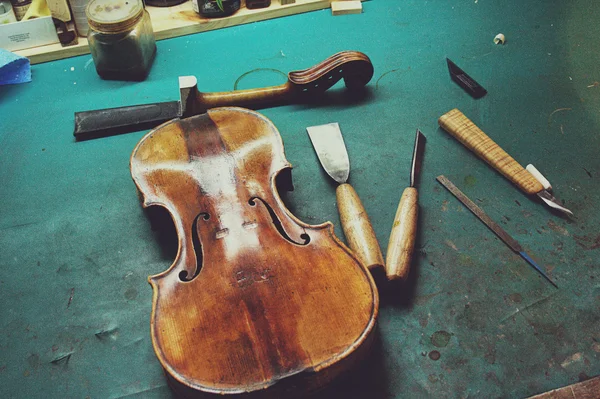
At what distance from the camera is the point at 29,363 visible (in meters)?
1.55

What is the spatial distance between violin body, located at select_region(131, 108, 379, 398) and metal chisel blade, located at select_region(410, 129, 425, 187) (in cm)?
52

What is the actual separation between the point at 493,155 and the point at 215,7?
1.57 m

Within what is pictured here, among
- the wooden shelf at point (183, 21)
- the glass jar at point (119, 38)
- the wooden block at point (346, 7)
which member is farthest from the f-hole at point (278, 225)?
the wooden block at point (346, 7)

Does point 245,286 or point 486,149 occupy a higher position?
point 245,286

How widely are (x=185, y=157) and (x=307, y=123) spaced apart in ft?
2.23

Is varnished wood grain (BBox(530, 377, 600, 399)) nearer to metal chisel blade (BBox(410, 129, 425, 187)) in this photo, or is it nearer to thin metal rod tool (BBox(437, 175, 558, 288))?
thin metal rod tool (BBox(437, 175, 558, 288))

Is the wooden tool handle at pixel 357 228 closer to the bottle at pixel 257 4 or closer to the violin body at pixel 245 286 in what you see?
the violin body at pixel 245 286

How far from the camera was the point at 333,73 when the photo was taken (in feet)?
7.34

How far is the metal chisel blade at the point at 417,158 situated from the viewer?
1945 mm

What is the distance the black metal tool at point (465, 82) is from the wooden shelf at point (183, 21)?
825 millimetres

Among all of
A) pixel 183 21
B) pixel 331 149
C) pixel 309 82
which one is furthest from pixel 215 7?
pixel 331 149

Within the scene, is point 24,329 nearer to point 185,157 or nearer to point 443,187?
point 185,157

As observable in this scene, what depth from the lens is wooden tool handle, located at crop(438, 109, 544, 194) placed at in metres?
1.91

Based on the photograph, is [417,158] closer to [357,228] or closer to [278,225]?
[357,228]
